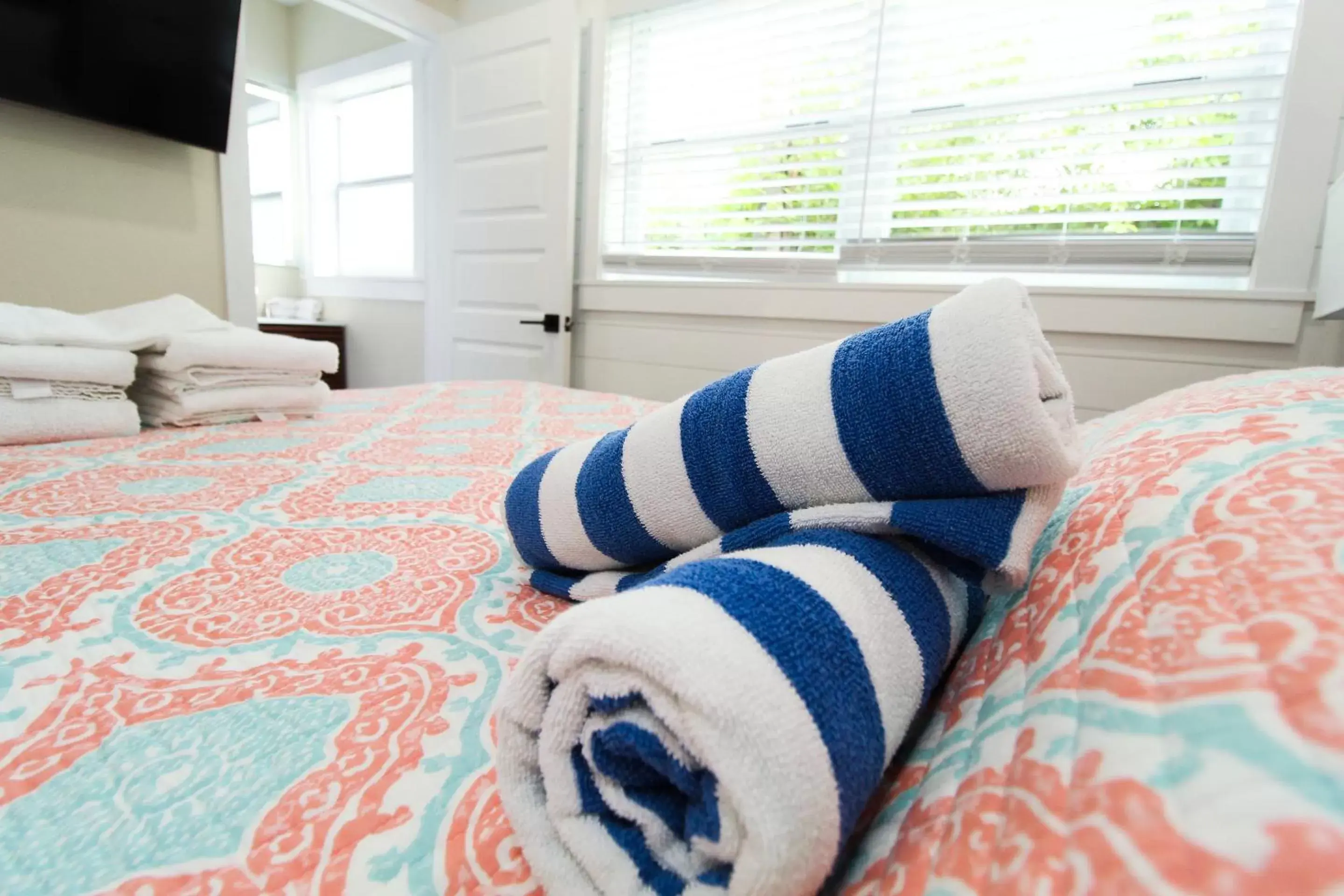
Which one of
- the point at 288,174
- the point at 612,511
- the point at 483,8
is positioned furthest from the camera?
the point at 288,174

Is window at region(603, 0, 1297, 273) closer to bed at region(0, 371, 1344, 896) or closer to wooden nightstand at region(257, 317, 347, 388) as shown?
bed at region(0, 371, 1344, 896)

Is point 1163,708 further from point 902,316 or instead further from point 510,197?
point 510,197

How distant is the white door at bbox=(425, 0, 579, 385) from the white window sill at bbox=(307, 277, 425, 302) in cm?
45

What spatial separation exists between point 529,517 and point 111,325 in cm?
130

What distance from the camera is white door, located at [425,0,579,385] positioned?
2434mm

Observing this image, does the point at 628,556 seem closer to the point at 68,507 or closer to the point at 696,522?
the point at 696,522

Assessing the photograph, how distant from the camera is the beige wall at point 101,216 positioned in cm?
180

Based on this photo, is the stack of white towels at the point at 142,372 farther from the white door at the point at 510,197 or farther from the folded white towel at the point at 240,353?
the white door at the point at 510,197

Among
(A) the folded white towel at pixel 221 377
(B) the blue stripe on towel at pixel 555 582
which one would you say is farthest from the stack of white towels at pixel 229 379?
(B) the blue stripe on towel at pixel 555 582

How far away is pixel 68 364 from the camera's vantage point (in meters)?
1.08

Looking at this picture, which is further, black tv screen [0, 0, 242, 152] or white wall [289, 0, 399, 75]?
white wall [289, 0, 399, 75]

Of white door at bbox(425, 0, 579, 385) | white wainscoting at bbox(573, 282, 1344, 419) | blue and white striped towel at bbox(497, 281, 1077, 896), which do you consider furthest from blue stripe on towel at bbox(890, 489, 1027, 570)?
white door at bbox(425, 0, 579, 385)

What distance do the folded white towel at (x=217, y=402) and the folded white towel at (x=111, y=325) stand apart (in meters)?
0.10

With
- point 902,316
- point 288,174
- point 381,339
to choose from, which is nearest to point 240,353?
point 902,316
